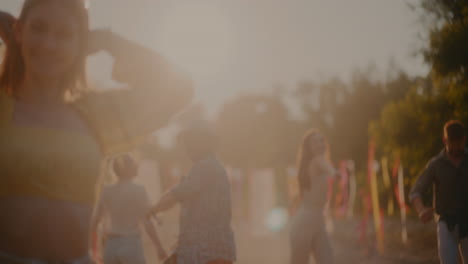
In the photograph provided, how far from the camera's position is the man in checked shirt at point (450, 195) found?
19.9 feet

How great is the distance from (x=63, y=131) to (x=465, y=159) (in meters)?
5.39

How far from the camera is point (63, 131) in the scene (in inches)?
76.7

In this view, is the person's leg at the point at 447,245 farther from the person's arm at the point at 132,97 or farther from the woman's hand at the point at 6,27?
the woman's hand at the point at 6,27

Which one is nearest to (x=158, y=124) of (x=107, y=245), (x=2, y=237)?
(x=2, y=237)

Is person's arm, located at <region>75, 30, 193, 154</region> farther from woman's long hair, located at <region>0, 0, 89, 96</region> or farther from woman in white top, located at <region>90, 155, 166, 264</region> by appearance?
woman in white top, located at <region>90, 155, 166, 264</region>

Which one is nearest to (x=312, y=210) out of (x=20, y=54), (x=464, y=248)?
(x=464, y=248)

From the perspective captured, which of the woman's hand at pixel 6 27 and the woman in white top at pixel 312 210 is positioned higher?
the woman's hand at pixel 6 27

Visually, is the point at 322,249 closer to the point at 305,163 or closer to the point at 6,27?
the point at 305,163

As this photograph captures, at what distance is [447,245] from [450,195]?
1.77 ft

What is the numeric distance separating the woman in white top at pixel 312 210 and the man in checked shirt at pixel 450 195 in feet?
3.43

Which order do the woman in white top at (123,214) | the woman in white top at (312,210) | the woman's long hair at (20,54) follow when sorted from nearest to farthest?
the woman's long hair at (20,54)
the woman in white top at (123,214)
the woman in white top at (312,210)

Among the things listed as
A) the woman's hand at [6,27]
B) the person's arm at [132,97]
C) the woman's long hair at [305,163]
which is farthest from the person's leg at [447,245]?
the woman's hand at [6,27]

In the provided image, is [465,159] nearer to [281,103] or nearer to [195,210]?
[195,210]

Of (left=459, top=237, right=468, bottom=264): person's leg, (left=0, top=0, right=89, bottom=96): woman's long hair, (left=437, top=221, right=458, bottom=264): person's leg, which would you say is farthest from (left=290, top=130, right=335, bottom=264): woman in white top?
(left=0, top=0, right=89, bottom=96): woman's long hair
